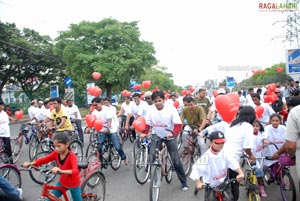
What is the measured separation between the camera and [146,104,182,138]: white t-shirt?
546 cm

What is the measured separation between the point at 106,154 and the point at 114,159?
354mm

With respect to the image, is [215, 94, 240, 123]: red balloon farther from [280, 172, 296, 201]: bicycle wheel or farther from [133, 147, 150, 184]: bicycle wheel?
[133, 147, 150, 184]: bicycle wheel

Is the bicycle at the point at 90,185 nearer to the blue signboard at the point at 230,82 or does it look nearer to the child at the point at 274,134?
the child at the point at 274,134

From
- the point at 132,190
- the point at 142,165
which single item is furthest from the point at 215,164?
the point at 142,165

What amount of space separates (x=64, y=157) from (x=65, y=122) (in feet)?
12.1

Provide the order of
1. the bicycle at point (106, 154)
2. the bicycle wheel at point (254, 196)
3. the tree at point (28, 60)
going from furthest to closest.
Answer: the tree at point (28, 60) < the bicycle at point (106, 154) < the bicycle wheel at point (254, 196)

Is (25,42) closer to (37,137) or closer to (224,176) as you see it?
(37,137)

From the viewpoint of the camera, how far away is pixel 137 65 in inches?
917

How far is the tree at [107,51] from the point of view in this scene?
23.0m

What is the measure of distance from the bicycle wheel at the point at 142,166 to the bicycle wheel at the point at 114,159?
40.9 inches

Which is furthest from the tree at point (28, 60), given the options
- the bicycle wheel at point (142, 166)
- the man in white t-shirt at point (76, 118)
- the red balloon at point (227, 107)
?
the red balloon at point (227, 107)

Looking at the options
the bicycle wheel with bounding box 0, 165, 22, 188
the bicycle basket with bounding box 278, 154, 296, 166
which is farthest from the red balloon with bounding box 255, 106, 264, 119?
the bicycle wheel with bounding box 0, 165, 22, 188

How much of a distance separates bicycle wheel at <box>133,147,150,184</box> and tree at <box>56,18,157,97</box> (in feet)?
54.5

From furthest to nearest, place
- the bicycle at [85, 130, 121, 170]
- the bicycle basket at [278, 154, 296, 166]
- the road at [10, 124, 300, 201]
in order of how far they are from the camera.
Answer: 1. the bicycle at [85, 130, 121, 170]
2. the road at [10, 124, 300, 201]
3. the bicycle basket at [278, 154, 296, 166]
